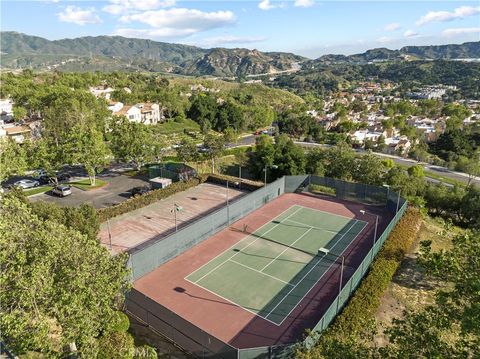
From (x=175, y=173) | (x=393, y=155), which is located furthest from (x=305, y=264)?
(x=393, y=155)

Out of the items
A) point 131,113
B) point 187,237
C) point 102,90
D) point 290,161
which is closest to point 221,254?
point 187,237

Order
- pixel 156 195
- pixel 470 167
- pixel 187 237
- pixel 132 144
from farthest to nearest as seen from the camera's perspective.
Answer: pixel 470 167 < pixel 132 144 < pixel 156 195 < pixel 187 237

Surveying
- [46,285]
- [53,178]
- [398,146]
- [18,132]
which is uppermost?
[46,285]

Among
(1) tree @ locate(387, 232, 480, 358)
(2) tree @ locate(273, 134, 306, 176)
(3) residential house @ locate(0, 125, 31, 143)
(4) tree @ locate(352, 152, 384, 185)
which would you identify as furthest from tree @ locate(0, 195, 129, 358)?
(3) residential house @ locate(0, 125, 31, 143)

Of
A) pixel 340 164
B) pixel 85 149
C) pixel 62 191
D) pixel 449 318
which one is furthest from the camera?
pixel 340 164

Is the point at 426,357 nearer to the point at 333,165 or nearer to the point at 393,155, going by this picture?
the point at 333,165

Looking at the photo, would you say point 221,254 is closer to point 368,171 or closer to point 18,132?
point 368,171
